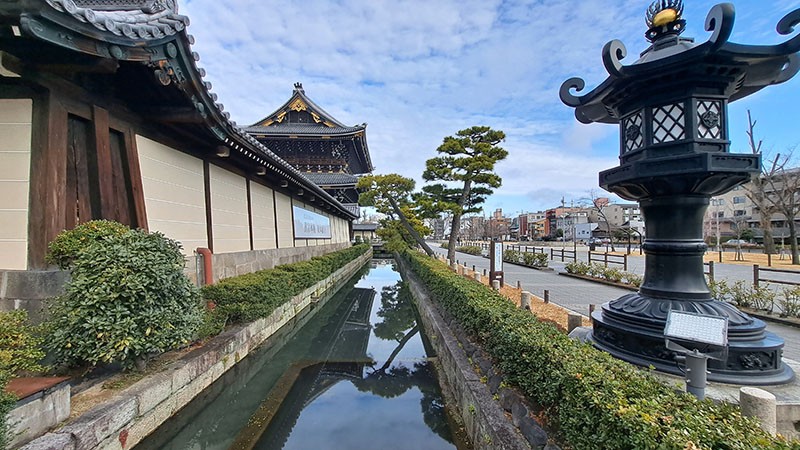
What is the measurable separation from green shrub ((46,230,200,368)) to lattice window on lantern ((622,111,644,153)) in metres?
5.31

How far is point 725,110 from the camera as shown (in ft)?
10.4

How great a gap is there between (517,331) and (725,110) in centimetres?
289

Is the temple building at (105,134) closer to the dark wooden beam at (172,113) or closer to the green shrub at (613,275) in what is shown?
the dark wooden beam at (172,113)

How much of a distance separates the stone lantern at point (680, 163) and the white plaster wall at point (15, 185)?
613 cm

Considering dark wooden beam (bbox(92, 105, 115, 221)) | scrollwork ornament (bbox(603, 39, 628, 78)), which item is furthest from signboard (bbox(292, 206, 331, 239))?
scrollwork ornament (bbox(603, 39, 628, 78))

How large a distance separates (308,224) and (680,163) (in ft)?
41.7

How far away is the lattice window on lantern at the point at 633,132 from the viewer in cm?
343

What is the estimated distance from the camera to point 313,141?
20.6 meters

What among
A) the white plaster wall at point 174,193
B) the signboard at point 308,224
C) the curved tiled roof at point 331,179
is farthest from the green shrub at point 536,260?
the white plaster wall at point 174,193

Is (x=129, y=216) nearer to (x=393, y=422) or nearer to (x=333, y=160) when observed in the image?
(x=393, y=422)

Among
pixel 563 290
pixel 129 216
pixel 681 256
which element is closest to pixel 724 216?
pixel 563 290

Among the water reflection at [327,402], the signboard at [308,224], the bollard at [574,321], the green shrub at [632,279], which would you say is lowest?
the water reflection at [327,402]

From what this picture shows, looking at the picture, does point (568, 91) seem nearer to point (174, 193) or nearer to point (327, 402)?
point (327, 402)

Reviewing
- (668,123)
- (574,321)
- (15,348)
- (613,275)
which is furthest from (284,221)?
(613,275)
